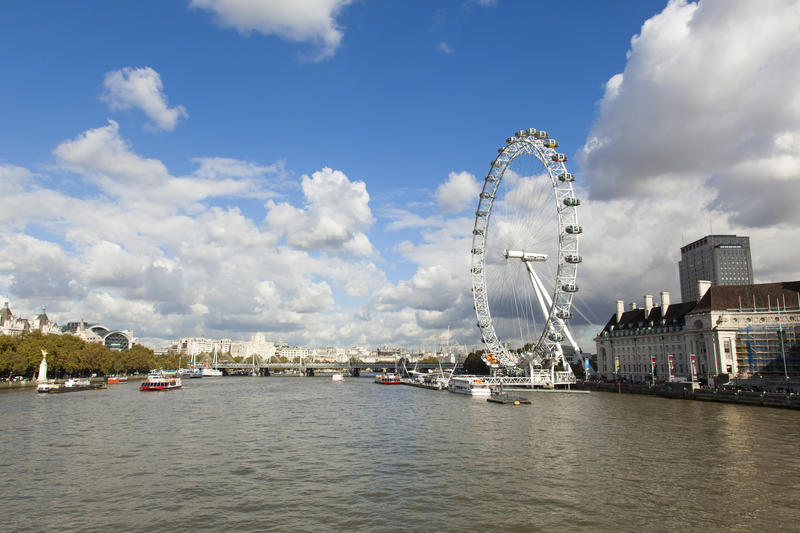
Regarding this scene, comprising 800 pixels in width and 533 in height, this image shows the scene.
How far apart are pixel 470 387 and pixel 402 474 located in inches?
2414

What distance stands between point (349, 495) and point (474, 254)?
81.0 meters

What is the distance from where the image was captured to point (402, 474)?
26.2 metres

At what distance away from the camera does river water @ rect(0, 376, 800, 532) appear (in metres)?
19.3

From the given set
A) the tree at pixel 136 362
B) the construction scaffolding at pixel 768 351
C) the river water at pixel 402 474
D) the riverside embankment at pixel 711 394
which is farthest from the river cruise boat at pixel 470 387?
the tree at pixel 136 362

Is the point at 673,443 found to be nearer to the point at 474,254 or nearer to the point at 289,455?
the point at 289,455

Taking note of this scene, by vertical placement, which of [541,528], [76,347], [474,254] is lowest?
[541,528]

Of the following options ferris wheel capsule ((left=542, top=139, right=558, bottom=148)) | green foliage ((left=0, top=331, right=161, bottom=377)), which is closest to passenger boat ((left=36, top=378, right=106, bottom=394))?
green foliage ((left=0, top=331, right=161, bottom=377))

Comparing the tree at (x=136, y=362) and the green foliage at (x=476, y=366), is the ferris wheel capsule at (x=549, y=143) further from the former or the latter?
the tree at (x=136, y=362)

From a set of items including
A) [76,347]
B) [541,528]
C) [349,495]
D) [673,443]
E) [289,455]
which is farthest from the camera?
[76,347]

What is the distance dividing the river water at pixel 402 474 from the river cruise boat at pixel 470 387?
1268 inches

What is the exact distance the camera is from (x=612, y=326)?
4417 inches

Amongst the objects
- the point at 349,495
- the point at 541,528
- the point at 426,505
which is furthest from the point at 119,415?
the point at 541,528

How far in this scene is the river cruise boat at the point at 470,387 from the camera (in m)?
79.4

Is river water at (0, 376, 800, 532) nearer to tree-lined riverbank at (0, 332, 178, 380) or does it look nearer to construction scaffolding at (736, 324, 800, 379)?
construction scaffolding at (736, 324, 800, 379)
